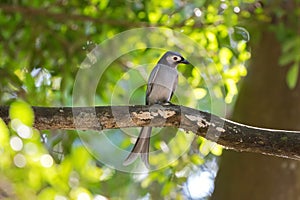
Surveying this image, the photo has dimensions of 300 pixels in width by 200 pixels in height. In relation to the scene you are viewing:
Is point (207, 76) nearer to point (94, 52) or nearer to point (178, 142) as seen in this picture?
point (178, 142)

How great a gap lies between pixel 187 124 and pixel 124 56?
5.45 ft

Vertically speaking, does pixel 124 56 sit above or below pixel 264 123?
above

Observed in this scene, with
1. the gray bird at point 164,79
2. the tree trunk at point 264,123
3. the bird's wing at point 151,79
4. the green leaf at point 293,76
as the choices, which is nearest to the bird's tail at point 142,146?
the gray bird at point 164,79

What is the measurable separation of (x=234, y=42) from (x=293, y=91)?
0.48 meters

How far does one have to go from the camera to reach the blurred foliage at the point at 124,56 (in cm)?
395

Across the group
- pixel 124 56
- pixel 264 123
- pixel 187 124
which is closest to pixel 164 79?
pixel 124 56

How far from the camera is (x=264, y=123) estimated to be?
4113 mm

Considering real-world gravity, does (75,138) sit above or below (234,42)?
below

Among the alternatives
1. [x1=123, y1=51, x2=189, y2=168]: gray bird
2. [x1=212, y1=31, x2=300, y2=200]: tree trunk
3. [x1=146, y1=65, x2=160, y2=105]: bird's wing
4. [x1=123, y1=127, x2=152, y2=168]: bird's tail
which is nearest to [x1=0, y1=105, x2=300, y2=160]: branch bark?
[x1=123, y1=127, x2=152, y2=168]: bird's tail

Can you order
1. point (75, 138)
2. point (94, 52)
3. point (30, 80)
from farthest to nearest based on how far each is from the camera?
point (94, 52) < point (75, 138) < point (30, 80)

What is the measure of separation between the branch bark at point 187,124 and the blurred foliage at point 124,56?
3.44 feet

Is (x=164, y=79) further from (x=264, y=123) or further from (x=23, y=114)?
(x=23, y=114)

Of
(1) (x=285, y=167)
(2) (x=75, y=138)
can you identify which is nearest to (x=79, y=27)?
(2) (x=75, y=138)

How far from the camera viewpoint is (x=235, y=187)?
12.9 feet
